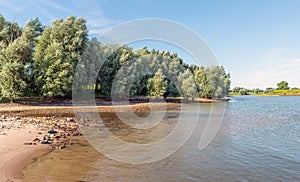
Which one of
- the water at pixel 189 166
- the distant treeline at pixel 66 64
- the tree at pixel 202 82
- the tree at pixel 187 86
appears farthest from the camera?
the tree at pixel 202 82

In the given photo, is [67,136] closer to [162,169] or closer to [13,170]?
[13,170]

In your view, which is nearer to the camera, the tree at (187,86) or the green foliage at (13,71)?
the green foliage at (13,71)

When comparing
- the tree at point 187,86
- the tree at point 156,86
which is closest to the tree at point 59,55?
the tree at point 156,86

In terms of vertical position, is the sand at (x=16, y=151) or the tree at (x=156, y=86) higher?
the tree at (x=156, y=86)

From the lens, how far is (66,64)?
38.4 meters

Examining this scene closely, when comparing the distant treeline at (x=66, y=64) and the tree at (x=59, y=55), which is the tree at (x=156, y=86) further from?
the tree at (x=59, y=55)

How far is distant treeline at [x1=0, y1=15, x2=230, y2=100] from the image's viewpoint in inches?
1362

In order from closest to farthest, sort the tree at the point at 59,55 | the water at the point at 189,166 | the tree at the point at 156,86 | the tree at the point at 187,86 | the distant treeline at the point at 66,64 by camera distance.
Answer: the water at the point at 189,166, the distant treeline at the point at 66,64, the tree at the point at 59,55, the tree at the point at 156,86, the tree at the point at 187,86

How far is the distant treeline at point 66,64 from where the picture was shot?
114ft

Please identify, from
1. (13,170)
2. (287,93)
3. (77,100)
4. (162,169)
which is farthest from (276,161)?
(287,93)

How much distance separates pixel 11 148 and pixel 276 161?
14308 millimetres

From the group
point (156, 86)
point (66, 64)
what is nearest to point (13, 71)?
point (66, 64)

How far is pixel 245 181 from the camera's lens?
9242 mm

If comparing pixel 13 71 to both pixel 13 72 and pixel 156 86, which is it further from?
pixel 156 86
